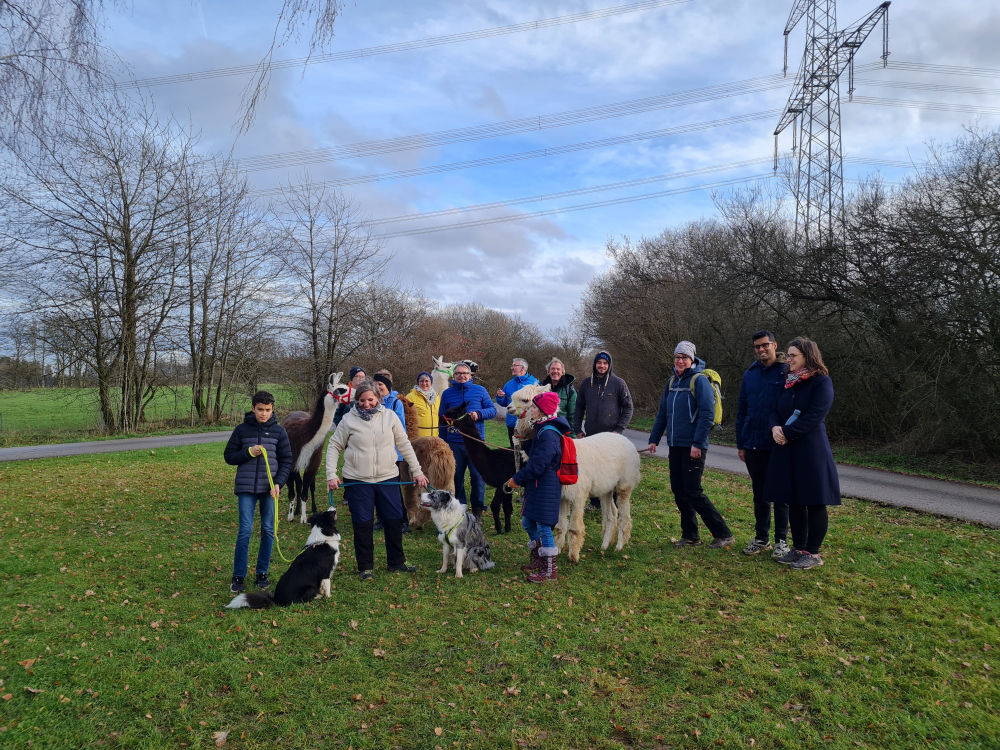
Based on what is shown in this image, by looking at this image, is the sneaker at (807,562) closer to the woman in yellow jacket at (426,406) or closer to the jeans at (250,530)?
the woman in yellow jacket at (426,406)

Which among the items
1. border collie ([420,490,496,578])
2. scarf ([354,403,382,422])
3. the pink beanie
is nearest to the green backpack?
the pink beanie

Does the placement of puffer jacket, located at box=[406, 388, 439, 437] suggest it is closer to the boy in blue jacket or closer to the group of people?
the group of people

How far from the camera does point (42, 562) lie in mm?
6500

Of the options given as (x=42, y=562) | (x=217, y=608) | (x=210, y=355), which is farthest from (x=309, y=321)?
(x=217, y=608)

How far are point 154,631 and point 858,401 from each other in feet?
55.6

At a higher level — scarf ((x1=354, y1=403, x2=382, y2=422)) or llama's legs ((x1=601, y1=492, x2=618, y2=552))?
scarf ((x1=354, y1=403, x2=382, y2=422))

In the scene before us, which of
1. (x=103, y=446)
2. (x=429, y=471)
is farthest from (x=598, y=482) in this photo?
(x=103, y=446)

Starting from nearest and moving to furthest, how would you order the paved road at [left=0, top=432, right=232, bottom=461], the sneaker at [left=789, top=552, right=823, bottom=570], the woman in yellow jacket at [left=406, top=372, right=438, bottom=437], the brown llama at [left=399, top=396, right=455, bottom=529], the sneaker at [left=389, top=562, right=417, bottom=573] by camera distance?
the sneaker at [left=789, top=552, right=823, bottom=570] < the sneaker at [left=389, top=562, right=417, bottom=573] < the brown llama at [left=399, top=396, right=455, bottom=529] < the woman in yellow jacket at [left=406, top=372, right=438, bottom=437] < the paved road at [left=0, top=432, right=232, bottom=461]

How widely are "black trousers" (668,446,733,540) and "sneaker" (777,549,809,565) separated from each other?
2.51 feet

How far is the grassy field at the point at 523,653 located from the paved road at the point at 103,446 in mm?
11209

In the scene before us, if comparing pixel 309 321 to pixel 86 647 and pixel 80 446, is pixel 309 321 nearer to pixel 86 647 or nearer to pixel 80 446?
pixel 80 446

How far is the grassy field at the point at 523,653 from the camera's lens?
3352mm

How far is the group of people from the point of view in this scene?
215 inches

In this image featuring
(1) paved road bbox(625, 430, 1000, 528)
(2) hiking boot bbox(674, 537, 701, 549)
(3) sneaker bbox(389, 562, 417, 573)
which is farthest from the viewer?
(1) paved road bbox(625, 430, 1000, 528)
